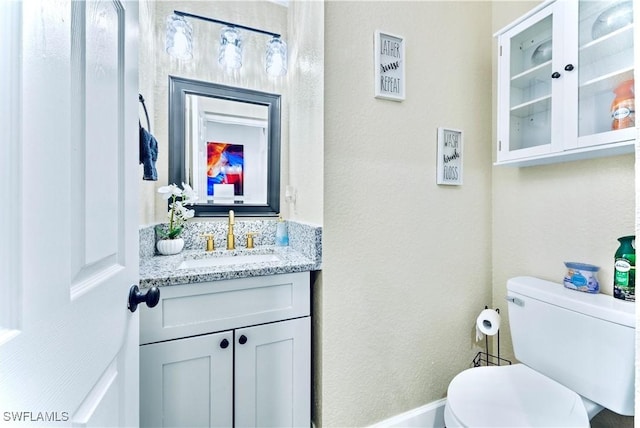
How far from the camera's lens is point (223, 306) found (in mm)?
1045

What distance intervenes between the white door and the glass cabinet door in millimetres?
1502

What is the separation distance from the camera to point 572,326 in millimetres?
1032

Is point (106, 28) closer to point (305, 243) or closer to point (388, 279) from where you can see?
point (305, 243)

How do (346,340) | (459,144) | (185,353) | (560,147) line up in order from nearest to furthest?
(185,353)
(560,147)
(346,340)
(459,144)

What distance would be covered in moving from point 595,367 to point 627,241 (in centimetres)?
47

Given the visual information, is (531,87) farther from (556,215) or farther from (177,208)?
(177,208)

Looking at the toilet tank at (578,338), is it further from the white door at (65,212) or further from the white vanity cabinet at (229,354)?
the white door at (65,212)

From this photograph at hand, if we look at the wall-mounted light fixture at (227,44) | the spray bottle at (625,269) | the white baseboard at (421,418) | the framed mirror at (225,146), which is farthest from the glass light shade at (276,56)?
the white baseboard at (421,418)

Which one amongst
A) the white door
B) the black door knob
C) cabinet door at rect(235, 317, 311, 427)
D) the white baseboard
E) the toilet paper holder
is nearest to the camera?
the white door

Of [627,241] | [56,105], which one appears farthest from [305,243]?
[627,241]

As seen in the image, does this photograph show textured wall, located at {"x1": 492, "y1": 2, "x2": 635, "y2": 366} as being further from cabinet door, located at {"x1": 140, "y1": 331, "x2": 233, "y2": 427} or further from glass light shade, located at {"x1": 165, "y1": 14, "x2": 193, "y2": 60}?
glass light shade, located at {"x1": 165, "y1": 14, "x2": 193, "y2": 60}

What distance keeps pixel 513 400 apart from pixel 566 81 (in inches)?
48.7

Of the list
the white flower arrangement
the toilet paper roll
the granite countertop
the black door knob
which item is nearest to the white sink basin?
the granite countertop

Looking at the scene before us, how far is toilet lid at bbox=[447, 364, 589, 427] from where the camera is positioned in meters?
0.91
